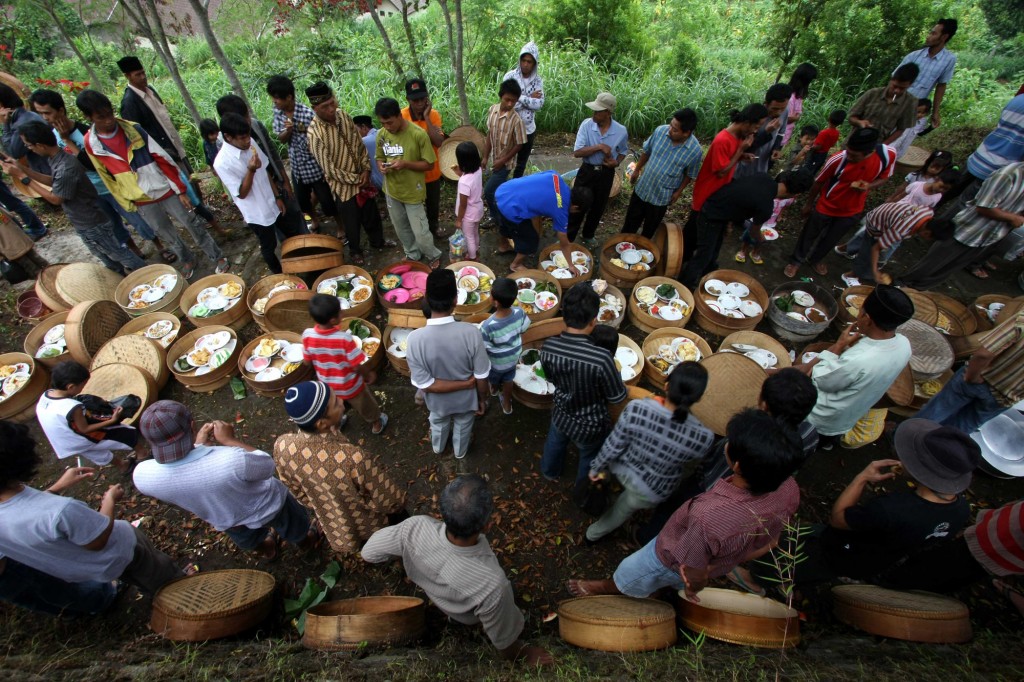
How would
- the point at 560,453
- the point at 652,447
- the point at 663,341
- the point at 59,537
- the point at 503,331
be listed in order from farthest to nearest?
the point at 663,341 → the point at 560,453 → the point at 503,331 → the point at 652,447 → the point at 59,537

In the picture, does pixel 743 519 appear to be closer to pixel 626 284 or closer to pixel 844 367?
pixel 844 367

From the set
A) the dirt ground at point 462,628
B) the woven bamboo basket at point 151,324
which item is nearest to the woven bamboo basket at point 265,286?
the dirt ground at point 462,628

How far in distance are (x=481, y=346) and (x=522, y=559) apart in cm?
210

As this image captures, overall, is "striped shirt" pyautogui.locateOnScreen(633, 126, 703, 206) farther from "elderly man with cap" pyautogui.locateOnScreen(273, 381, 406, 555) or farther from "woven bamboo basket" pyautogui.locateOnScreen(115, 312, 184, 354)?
"woven bamboo basket" pyautogui.locateOnScreen(115, 312, 184, 354)

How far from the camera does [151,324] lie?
5918 mm

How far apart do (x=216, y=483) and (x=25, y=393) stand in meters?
4.12

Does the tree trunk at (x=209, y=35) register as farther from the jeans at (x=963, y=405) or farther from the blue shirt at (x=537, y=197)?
the jeans at (x=963, y=405)

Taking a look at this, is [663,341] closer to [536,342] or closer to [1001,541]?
[536,342]

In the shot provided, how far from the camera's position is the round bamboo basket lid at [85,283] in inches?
239

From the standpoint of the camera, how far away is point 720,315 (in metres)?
5.82

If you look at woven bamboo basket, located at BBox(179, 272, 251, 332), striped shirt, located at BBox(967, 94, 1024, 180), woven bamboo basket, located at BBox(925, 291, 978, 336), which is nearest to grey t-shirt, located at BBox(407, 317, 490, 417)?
woven bamboo basket, located at BBox(179, 272, 251, 332)

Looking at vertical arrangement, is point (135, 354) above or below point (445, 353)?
below

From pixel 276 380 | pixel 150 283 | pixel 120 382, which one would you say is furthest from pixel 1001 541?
pixel 150 283

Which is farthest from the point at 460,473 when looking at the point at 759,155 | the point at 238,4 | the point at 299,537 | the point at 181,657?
the point at 238,4
